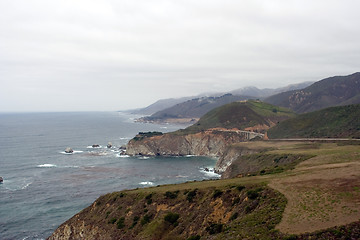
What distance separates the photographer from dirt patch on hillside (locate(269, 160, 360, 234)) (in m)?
25.6

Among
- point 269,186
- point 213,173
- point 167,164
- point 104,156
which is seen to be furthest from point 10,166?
point 269,186

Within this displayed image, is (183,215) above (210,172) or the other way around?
above

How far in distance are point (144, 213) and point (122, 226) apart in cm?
407

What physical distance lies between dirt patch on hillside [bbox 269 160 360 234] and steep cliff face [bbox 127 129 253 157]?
5187 inches

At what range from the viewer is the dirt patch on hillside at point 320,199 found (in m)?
25.6

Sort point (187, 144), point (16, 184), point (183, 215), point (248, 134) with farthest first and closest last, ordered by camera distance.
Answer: point (248, 134) < point (187, 144) < point (16, 184) < point (183, 215)

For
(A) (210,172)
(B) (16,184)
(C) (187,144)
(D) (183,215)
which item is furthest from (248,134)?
(D) (183,215)

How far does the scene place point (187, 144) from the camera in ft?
588

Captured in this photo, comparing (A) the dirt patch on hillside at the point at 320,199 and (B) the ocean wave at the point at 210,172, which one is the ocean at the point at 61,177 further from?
(A) the dirt patch on hillside at the point at 320,199

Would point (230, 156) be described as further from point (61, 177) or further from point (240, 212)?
point (240, 212)

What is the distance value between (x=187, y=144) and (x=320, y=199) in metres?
149

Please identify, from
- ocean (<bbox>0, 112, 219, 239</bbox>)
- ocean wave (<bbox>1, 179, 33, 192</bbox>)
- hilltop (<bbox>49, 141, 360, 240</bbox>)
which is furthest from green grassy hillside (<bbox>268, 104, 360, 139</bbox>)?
ocean wave (<bbox>1, 179, 33, 192</bbox>)

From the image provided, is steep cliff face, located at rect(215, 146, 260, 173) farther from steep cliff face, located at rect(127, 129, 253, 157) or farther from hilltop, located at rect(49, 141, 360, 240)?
hilltop, located at rect(49, 141, 360, 240)

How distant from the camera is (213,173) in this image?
121 meters
